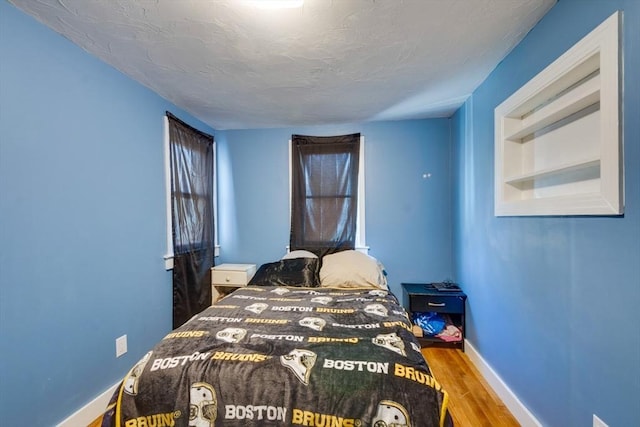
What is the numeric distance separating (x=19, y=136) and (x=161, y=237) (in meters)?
1.19

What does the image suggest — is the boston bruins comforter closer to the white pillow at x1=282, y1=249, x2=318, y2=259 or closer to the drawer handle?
the drawer handle

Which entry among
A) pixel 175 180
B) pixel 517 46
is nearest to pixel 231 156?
pixel 175 180

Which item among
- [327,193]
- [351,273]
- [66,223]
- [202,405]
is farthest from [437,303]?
[66,223]

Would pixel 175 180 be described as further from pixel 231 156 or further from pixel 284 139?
pixel 284 139

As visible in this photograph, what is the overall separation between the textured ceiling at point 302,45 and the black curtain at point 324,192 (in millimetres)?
680

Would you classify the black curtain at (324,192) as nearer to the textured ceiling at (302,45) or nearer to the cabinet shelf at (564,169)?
the textured ceiling at (302,45)

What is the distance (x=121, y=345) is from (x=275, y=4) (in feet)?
8.10

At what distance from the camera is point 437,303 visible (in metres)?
2.58

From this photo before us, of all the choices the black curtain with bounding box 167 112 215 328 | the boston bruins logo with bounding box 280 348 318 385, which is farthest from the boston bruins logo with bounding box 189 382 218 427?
the black curtain with bounding box 167 112 215 328

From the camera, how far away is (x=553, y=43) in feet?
4.61

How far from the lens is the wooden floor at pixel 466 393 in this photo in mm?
1707

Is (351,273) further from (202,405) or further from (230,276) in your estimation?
(202,405)

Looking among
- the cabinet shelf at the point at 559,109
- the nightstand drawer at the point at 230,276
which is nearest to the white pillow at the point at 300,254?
the nightstand drawer at the point at 230,276

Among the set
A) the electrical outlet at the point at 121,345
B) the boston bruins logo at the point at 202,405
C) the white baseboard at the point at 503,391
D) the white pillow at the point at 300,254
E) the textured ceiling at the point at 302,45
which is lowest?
the white baseboard at the point at 503,391
